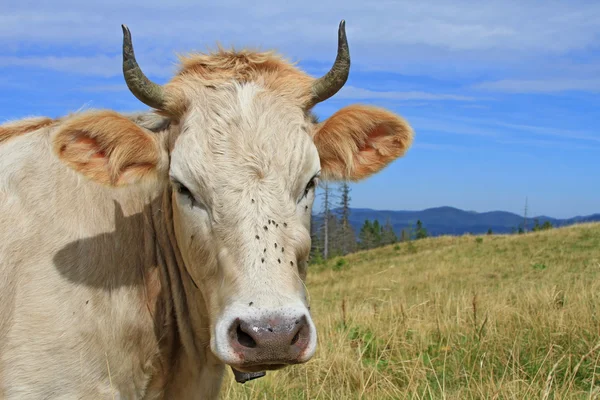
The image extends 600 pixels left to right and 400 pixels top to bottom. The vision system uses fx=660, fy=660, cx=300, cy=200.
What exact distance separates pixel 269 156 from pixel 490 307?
4935 millimetres

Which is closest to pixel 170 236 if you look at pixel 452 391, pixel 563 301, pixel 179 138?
pixel 179 138

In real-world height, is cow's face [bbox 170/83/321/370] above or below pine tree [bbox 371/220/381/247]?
above

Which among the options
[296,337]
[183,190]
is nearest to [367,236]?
[183,190]

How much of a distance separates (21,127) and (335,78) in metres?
2.47

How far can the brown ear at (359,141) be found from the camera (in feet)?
15.9

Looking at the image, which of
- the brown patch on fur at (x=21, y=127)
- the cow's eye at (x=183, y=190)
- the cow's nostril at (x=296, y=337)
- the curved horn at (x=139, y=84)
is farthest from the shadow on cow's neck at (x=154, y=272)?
the cow's nostril at (x=296, y=337)

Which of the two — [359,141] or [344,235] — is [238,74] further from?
[344,235]

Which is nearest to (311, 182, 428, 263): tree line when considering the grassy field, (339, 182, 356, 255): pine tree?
(339, 182, 356, 255): pine tree

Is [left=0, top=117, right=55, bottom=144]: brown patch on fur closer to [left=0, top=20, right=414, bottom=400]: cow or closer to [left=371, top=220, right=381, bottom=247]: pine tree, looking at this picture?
[left=0, top=20, right=414, bottom=400]: cow

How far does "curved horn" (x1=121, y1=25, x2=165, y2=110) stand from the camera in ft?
13.6

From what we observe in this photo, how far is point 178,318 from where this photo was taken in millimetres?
4559

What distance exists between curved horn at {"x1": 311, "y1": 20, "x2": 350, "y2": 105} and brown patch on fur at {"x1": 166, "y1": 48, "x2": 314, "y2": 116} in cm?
8

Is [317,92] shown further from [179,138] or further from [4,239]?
[4,239]

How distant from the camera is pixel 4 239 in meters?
4.38
